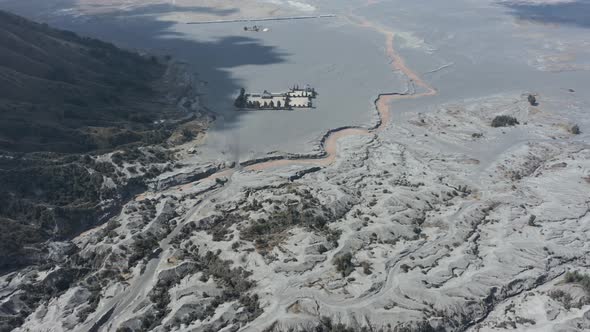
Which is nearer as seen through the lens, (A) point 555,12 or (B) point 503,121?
(B) point 503,121

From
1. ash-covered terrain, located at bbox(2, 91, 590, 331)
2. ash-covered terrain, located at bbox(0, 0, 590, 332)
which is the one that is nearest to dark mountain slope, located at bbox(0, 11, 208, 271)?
ash-covered terrain, located at bbox(0, 0, 590, 332)

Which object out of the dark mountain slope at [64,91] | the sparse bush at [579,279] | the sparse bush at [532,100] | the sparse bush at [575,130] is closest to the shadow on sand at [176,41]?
the dark mountain slope at [64,91]

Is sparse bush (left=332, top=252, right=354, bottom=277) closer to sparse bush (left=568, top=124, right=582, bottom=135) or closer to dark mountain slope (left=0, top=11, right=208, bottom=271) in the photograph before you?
dark mountain slope (left=0, top=11, right=208, bottom=271)

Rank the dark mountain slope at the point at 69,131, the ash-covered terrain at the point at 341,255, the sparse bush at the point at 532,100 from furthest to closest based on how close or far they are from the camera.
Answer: the sparse bush at the point at 532,100 → the dark mountain slope at the point at 69,131 → the ash-covered terrain at the point at 341,255

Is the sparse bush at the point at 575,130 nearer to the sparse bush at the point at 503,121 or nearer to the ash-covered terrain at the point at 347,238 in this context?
the ash-covered terrain at the point at 347,238

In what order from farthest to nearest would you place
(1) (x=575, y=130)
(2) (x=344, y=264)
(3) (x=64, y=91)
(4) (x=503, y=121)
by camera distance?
(4) (x=503, y=121) < (3) (x=64, y=91) < (1) (x=575, y=130) < (2) (x=344, y=264)

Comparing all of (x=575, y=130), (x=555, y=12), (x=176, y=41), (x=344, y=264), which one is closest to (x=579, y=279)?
(x=344, y=264)

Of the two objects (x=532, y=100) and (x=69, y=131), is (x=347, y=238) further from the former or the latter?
(x=532, y=100)

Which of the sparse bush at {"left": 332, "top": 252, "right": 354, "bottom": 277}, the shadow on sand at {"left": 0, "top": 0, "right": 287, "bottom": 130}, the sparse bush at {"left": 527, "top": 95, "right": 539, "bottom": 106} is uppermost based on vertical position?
the shadow on sand at {"left": 0, "top": 0, "right": 287, "bottom": 130}
